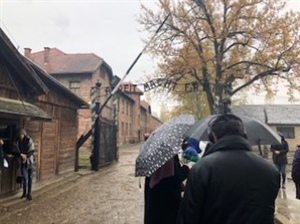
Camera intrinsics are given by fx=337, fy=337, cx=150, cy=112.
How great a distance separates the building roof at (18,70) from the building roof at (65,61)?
69.5ft

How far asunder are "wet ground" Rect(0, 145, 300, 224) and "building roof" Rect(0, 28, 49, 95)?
3365mm

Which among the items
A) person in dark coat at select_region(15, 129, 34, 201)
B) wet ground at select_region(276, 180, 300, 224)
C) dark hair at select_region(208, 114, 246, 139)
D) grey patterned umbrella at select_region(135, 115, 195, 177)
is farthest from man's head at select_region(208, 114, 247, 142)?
person in dark coat at select_region(15, 129, 34, 201)

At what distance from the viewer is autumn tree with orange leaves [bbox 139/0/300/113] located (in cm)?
2281

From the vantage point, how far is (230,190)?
8.23ft

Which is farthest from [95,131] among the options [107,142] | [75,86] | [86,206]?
[75,86]

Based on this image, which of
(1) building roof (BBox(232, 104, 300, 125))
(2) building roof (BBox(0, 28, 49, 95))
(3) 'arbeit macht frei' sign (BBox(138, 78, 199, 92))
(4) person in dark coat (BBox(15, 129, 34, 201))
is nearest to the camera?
(2) building roof (BBox(0, 28, 49, 95))

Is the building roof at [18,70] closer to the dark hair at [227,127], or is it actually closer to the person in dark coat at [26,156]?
the person in dark coat at [26,156]

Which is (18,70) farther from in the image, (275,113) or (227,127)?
(275,113)

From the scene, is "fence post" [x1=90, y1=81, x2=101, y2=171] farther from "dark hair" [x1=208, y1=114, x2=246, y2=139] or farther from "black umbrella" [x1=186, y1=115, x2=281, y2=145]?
"dark hair" [x1=208, y1=114, x2=246, y2=139]

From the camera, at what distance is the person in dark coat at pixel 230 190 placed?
2504mm

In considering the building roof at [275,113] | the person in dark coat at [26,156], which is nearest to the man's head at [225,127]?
the person in dark coat at [26,156]

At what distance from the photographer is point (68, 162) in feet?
49.9

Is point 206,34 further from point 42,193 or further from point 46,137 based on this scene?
point 42,193

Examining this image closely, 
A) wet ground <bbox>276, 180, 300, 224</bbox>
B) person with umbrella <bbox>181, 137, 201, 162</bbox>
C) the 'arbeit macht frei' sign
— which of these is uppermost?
the 'arbeit macht frei' sign
